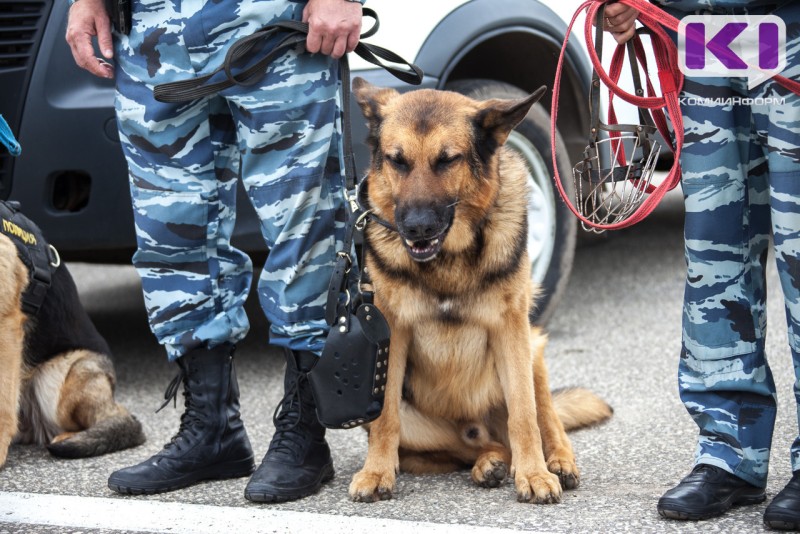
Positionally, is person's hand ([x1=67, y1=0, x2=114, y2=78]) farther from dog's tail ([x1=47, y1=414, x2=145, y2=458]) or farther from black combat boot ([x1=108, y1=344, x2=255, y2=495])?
dog's tail ([x1=47, y1=414, x2=145, y2=458])

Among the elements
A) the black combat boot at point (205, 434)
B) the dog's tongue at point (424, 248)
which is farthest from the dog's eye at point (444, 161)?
the black combat boot at point (205, 434)

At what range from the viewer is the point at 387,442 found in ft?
10.5

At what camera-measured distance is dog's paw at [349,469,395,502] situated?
308 cm

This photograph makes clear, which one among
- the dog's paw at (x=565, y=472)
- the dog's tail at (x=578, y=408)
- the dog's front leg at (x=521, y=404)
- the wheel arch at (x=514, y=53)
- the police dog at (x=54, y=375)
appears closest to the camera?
the dog's front leg at (x=521, y=404)

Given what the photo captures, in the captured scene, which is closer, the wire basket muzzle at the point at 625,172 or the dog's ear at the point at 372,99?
the wire basket muzzle at the point at 625,172

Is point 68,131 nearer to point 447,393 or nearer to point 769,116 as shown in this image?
point 447,393

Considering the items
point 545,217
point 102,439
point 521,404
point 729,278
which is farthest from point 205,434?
point 545,217

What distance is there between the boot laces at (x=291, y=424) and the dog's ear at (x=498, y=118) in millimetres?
990

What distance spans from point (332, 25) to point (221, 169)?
649mm

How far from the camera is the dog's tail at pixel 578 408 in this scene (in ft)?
12.3

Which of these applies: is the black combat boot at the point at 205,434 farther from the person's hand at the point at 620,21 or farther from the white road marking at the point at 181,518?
the person's hand at the point at 620,21

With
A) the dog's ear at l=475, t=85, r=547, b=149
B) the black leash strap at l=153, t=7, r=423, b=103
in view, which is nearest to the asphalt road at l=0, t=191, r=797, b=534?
the dog's ear at l=475, t=85, r=547, b=149

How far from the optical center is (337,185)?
10.6 feet

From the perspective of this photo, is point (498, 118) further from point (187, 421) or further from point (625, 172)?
point (187, 421)
